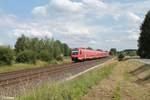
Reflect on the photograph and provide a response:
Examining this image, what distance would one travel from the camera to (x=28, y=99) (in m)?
12.2

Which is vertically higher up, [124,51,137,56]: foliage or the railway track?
[124,51,137,56]: foliage

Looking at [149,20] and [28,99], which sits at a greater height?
[149,20]

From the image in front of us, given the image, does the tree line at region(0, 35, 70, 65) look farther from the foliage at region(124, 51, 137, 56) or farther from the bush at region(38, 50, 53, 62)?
the foliage at region(124, 51, 137, 56)

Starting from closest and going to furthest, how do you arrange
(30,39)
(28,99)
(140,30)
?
(28,99) < (140,30) < (30,39)

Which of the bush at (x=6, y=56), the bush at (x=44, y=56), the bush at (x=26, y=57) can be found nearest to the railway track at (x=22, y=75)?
the bush at (x=6, y=56)

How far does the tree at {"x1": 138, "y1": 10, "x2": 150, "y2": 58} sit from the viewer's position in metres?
90.7

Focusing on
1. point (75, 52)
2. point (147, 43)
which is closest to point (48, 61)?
point (75, 52)

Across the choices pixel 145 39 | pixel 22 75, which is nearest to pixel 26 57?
pixel 22 75

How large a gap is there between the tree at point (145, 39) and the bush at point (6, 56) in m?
46.9

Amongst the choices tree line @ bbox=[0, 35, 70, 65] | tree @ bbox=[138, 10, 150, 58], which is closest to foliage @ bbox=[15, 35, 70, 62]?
tree line @ bbox=[0, 35, 70, 65]

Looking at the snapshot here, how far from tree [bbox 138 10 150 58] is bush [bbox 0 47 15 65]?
46.9m

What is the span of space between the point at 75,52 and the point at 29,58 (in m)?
15.7

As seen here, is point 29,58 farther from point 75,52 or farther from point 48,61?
point 75,52

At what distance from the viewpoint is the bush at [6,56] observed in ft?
162
